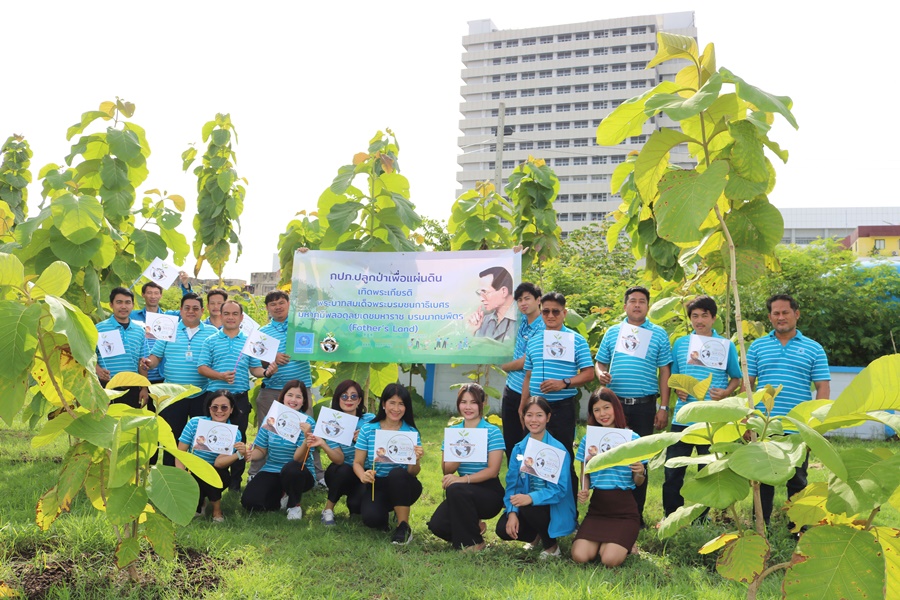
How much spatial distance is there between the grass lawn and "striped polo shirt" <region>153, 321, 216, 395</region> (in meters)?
1.11

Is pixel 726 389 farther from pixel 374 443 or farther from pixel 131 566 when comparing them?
pixel 131 566

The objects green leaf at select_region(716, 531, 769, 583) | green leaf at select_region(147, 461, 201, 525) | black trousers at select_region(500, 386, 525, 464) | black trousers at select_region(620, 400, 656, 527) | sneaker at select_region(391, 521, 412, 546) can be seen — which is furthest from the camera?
black trousers at select_region(500, 386, 525, 464)

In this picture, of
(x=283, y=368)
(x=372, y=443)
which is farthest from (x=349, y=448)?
(x=283, y=368)

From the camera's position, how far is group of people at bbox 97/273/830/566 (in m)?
4.48

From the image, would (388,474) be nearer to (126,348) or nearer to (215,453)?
(215,453)

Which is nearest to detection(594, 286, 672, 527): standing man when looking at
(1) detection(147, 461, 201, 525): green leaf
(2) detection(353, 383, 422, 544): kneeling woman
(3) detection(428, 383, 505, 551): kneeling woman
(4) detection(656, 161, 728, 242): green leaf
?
(3) detection(428, 383, 505, 551): kneeling woman

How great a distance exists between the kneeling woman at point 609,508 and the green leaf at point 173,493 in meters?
2.28

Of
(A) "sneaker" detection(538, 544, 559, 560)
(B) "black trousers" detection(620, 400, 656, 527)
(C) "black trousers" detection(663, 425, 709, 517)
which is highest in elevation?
(B) "black trousers" detection(620, 400, 656, 527)

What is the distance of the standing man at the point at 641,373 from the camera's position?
4945 mm

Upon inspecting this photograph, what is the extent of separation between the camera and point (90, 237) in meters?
5.00

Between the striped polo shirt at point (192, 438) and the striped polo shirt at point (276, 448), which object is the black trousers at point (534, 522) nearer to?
the striped polo shirt at point (276, 448)

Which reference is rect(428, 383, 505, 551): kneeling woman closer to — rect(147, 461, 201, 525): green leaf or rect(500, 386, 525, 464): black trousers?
rect(500, 386, 525, 464): black trousers

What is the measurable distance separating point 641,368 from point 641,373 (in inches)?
1.4

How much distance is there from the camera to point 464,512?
14.8ft
